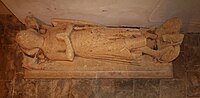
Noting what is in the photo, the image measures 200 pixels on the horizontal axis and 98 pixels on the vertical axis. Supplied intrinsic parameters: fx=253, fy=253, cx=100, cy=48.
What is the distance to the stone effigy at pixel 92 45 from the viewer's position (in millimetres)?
3145

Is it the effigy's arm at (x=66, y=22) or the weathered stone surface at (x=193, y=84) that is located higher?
the effigy's arm at (x=66, y=22)

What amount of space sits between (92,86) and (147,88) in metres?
0.71

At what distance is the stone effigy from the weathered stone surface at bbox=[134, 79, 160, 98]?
21 cm

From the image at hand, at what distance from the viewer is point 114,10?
301 centimetres

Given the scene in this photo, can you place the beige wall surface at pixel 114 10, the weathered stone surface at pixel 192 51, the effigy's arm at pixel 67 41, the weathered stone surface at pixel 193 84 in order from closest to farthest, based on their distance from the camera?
the beige wall surface at pixel 114 10 < the effigy's arm at pixel 67 41 < the weathered stone surface at pixel 193 84 < the weathered stone surface at pixel 192 51

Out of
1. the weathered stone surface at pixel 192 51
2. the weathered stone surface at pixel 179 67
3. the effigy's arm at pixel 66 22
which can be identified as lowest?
the weathered stone surface at pixel 179 67

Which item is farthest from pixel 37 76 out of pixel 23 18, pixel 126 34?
pixel 126 34

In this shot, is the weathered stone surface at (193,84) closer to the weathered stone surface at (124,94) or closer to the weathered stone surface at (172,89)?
the weathered stone surface at (172,89)

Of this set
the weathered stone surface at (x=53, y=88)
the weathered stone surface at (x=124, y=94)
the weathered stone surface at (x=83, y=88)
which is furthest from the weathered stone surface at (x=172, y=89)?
the weathered stone surface at (x=53, y=88)

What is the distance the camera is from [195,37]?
3557mm

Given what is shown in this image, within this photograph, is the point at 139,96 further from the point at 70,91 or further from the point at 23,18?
the point at 23,18

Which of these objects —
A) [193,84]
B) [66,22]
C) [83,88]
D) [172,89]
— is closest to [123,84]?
[83,88]

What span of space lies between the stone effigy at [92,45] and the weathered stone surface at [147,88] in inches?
8.1

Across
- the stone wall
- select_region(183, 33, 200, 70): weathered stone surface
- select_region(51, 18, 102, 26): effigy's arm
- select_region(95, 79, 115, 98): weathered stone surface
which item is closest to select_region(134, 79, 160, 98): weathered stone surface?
the stone wall
